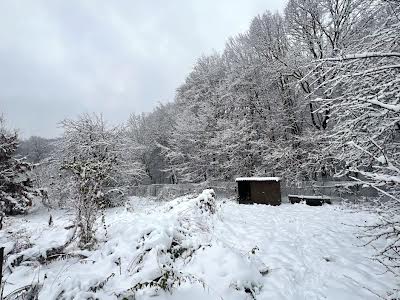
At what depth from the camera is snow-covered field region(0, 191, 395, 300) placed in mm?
4027

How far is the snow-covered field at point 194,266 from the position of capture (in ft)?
13.2

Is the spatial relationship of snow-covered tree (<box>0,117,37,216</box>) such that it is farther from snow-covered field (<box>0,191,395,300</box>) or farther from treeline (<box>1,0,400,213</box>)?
snow-covered field (<box>0,191,395,300</box>)

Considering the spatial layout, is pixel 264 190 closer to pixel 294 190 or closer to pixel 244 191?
pixel 244 191

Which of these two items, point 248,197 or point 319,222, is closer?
point 319,222

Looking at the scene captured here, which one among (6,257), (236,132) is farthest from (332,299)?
(236,132)

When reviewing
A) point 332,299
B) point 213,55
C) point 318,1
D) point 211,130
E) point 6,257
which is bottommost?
point 332,299

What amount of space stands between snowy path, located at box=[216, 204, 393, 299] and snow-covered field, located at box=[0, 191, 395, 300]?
2 centimetres

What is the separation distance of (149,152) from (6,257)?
3684cm

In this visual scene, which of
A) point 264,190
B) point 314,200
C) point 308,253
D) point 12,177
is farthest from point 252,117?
point 12,177

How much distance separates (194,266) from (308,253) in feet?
8.70

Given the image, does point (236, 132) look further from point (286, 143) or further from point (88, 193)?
point (88, 193)

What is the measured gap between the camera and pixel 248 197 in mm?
14562

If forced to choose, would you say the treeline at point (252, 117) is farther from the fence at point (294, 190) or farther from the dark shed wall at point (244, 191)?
the dark shed wall at point (244, 191)

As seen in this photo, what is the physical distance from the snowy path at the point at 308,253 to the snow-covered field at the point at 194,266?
0.06 feet
